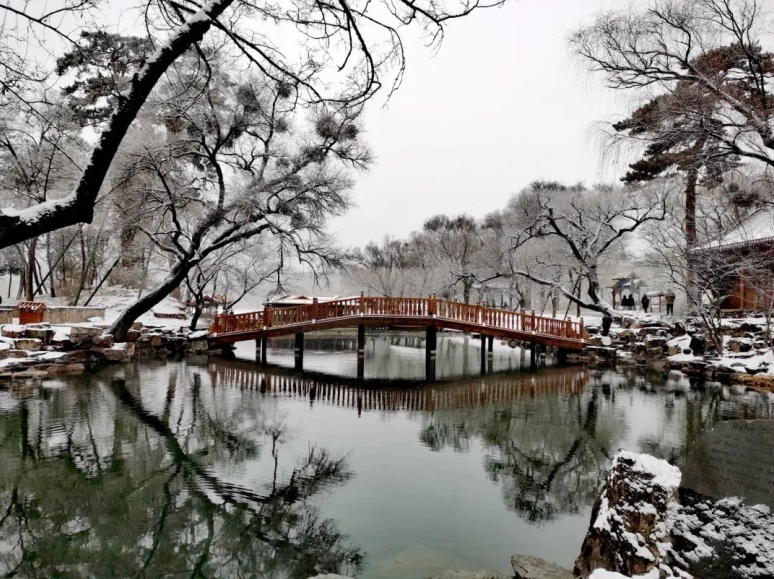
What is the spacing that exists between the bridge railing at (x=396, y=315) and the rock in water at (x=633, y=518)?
15.7 meters

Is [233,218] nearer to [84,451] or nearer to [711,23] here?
[84,451]

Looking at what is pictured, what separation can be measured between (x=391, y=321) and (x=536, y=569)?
1545 cm

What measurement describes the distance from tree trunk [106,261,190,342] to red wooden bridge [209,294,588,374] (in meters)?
2.82

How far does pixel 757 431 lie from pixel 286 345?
26.6 metres

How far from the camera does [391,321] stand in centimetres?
1952

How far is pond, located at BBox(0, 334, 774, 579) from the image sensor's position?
4.61m

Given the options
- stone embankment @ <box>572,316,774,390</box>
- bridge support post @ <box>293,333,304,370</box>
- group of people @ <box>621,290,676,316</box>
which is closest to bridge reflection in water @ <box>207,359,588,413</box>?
bridge support post @ <box>293,333,304,370</box>

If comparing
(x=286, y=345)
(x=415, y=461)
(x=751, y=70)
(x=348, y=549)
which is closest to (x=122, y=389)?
(x=415, y=461)

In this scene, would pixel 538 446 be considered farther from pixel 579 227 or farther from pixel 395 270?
pixel 395 270

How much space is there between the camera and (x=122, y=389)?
12.2 metres

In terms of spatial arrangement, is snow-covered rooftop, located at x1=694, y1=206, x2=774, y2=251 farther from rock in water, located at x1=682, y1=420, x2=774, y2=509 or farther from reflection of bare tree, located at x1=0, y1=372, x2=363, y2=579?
reflection of bare tree, located at x1=0, y1=372, x2=363, y2=579

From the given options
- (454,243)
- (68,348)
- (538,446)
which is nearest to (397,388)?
(538,446)

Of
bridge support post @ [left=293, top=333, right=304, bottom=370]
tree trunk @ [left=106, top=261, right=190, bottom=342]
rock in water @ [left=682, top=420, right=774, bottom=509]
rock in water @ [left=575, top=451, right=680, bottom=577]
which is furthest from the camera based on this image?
bridge support post @ [left=293, top=333, right=304, bottom=370]

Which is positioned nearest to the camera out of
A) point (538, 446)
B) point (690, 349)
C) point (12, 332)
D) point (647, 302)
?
point (538, 446)
